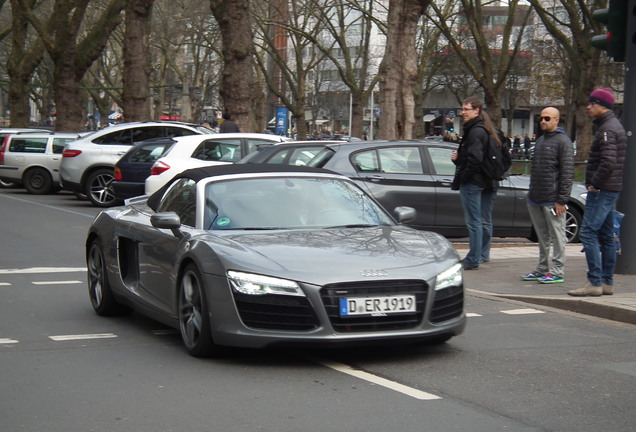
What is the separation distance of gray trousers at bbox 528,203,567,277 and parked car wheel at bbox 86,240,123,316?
4.65 metres

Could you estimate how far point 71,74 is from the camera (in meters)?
36.9

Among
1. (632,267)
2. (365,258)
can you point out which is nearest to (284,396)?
(365,258)

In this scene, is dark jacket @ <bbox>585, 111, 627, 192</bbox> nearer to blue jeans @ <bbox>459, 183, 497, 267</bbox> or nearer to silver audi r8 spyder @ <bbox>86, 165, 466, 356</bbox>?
blue jeans @ <bbox>459, 183, 497, 267</bbox>

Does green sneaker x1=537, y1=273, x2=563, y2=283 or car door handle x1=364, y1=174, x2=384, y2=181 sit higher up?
car door handle x1=364, y1=174, x2=384, y2=181

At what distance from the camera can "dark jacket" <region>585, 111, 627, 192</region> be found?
961 centimetres

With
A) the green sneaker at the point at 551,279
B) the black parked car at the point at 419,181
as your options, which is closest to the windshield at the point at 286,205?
the green sneaker at the point at 551,279

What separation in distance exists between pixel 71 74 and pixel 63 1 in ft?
9.24

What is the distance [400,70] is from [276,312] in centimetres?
1706

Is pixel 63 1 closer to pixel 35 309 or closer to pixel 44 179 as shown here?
pixel 44 179

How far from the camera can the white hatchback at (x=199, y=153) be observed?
1817cm

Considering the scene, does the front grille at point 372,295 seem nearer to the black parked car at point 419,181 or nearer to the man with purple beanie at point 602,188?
the man with purple beanie at point 602,188

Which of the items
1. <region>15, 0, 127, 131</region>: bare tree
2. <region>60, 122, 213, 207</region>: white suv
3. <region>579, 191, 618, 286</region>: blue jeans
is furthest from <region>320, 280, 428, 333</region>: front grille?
<region>15, 0, 127, 131</region>: bare tree

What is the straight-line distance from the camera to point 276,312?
21.1 ft

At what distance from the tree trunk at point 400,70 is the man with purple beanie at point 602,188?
13.0m
